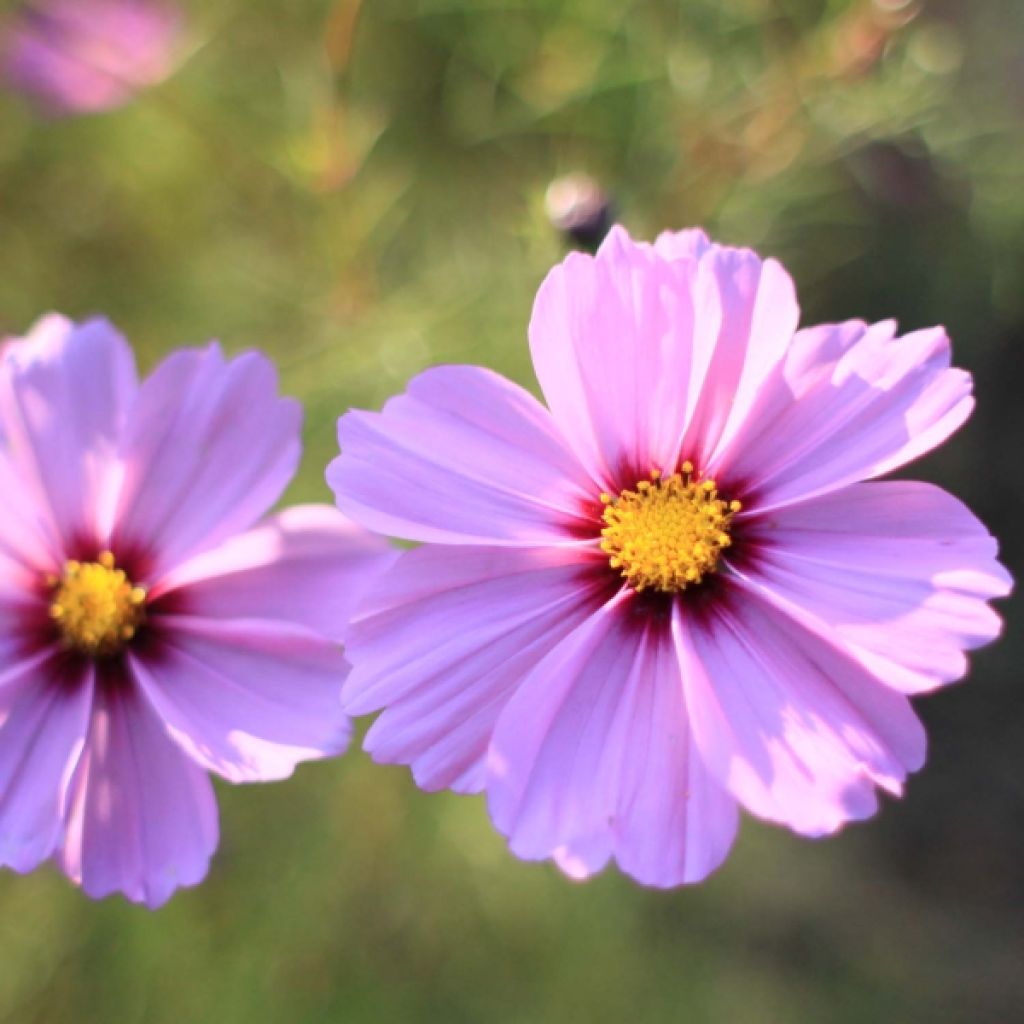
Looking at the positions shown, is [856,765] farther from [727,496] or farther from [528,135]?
[528,135]

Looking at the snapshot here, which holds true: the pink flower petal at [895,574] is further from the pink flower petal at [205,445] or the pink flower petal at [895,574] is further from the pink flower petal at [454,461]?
the pink flower petal at [205,445]

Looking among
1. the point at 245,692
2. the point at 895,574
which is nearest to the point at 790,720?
the point at 895,574

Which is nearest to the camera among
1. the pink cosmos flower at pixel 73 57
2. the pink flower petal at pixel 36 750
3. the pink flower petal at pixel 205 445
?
the pink flower petal at pixel 36 750

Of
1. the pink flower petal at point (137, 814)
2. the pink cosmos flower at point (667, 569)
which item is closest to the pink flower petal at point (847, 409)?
the pink cosmos flower at point (667, 569)

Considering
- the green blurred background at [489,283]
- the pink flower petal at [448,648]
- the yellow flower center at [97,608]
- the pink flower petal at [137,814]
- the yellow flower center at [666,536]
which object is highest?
the green blurred background at [489,283]

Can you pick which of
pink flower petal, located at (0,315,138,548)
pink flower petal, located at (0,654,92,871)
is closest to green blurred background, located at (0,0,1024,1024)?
pink flower petal, located at (0,315,138,548)

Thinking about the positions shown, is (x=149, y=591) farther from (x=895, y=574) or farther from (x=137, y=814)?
(x=895, y=574)
